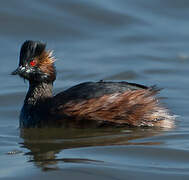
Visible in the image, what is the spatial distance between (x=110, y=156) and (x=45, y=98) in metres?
2.40

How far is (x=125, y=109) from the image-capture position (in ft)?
28.6

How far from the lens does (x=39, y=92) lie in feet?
31.3

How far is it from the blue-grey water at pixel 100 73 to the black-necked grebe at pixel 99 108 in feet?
0.46

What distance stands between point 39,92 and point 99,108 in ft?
4.03

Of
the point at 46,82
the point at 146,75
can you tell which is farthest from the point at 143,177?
the point at 146,75

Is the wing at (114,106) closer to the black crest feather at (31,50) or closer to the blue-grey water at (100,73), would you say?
the blue-grey water at (100,73)

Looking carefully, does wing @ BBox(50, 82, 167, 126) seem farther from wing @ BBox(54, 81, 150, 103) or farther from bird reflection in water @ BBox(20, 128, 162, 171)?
bird reflection in water @ BBox(20, 128, 162, 171)

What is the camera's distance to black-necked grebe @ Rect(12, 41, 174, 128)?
8633mm

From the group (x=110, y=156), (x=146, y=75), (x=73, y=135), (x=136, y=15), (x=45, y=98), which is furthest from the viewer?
(x=136, y=15)

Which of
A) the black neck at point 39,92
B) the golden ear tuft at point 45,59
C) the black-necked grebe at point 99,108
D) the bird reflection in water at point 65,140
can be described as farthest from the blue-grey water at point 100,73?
the golden ear tuft at point 45,59

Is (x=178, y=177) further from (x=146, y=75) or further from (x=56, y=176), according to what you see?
(x=146, y=75)

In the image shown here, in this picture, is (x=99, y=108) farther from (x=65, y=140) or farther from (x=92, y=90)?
(x=65, y=140)

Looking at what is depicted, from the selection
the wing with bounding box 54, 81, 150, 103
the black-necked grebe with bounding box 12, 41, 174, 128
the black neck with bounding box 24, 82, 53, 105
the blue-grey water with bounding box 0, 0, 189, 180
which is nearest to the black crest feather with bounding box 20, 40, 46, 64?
the black-necked grebe with bounding box 12, 41, 174, 128

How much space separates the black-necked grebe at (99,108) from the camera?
8633mm
